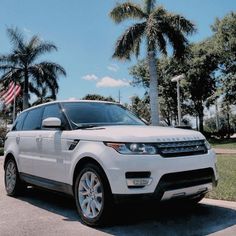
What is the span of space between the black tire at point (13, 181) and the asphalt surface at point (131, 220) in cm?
71

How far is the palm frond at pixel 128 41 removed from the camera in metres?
23.0

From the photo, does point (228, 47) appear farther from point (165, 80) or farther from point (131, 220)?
point (131, 220)

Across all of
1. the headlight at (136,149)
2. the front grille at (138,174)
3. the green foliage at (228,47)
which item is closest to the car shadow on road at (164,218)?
the front grille at (138,174)

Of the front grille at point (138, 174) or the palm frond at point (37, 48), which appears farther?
the palm frond at point (37, 48)

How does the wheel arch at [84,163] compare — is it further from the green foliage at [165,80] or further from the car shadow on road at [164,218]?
the green foliage at [165,80]

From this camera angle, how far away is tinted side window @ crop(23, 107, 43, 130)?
711cm

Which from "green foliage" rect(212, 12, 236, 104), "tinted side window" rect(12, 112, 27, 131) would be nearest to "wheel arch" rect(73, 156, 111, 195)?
"tinted side window" rect(12, 112, 27, 131)

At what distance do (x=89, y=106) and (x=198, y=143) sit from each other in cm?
210

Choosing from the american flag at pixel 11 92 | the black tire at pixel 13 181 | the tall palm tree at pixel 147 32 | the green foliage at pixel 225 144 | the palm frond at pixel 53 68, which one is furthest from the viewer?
the palm frond at pixel 53 68

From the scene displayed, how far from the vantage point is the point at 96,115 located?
637 centimetres

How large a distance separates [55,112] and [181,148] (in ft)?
8.20

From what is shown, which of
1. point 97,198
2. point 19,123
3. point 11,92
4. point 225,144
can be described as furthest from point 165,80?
point 97,198

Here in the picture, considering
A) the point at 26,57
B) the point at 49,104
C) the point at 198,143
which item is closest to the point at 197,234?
the point at 198,143

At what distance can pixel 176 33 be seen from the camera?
74.8 ft
